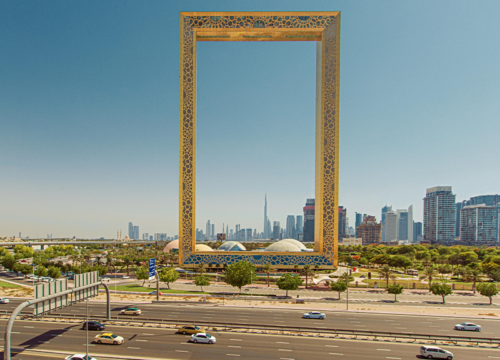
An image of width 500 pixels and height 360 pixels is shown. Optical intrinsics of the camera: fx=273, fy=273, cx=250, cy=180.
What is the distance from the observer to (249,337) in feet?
88.1

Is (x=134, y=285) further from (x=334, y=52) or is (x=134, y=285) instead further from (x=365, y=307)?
(x=334, y=52)

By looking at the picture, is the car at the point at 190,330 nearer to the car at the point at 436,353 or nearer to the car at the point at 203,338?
the car at the point at 203,338

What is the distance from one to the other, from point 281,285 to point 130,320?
81.8 ft

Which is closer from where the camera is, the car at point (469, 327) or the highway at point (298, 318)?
the car at point (469, 327)

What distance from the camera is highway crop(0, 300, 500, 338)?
101ft

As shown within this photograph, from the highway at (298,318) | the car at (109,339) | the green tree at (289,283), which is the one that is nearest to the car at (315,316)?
the highway at (298,318)

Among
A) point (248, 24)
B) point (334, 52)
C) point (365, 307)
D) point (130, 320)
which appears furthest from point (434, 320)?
point (248, 24)

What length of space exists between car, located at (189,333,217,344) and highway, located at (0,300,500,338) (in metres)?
7.07

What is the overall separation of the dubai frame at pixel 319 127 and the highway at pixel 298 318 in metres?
26.3

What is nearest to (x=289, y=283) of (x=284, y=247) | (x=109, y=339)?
(x=109, y=339)

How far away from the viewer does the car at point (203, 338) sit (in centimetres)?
2528

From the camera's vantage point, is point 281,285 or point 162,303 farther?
point 281,285

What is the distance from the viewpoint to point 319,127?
226 ft

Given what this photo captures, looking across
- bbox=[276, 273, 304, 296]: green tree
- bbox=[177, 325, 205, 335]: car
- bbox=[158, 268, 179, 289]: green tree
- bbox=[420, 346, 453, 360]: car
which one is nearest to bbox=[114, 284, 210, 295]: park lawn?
bbox=[158, 268, 179, 289]: green tree
